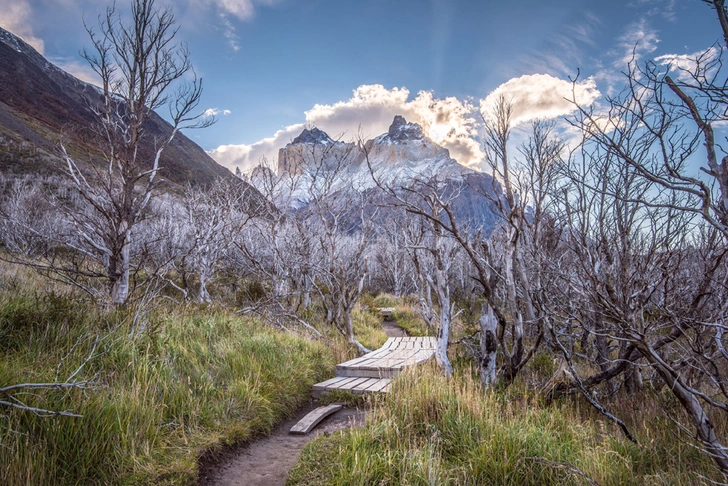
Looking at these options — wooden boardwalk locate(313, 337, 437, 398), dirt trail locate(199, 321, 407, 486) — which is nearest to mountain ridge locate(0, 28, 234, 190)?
dirt trail locate(199, 321, 407, 486)

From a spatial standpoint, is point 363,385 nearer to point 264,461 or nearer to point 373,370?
point 373,370

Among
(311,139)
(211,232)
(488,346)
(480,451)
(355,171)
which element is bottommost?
(480,451)

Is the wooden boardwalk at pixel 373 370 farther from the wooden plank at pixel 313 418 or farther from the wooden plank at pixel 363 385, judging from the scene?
the wooden plank at pixel 313 418

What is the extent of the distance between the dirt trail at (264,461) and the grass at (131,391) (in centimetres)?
16

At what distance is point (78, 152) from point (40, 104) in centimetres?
3032

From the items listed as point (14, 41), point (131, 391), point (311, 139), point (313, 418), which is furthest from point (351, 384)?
point (14, 41)

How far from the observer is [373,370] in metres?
6.22

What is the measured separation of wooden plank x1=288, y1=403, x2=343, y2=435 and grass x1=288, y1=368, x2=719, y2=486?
1.98 ft

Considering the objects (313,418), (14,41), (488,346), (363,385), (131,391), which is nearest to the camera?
(131,391)

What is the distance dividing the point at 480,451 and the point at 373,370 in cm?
329

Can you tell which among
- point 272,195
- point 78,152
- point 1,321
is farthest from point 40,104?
point 1,321

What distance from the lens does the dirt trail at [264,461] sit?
323 cm

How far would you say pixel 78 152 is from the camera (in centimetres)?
6041

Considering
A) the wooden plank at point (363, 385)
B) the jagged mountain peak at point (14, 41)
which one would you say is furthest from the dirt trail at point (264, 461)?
the jagged mountain peak at point (14, 41)
